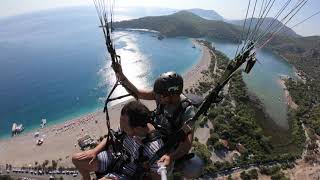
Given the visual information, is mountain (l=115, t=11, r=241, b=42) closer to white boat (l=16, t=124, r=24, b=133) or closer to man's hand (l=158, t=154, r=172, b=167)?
white boat (l=16, t=124, r=24, b=133)

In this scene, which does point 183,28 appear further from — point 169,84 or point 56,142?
point 169,84

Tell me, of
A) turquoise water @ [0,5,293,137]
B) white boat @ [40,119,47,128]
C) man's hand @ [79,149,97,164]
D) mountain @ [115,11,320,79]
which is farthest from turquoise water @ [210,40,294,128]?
man's hand @ [79,149,97,164]

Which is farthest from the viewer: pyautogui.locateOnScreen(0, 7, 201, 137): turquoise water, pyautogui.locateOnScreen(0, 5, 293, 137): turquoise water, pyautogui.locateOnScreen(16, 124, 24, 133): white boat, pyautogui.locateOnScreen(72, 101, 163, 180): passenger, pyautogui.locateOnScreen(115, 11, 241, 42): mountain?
pyautogui.locateOnScreen(115, 11, 241, 42): mountain

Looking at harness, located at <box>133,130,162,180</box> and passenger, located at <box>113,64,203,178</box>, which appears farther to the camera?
passenger, located at <box>113,64,203,178</box>

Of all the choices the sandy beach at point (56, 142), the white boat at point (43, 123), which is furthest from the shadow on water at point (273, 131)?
the white boat at point (43, 123)

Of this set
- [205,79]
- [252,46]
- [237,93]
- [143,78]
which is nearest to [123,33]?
[143,78]

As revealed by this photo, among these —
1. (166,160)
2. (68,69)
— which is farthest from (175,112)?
(68,69)

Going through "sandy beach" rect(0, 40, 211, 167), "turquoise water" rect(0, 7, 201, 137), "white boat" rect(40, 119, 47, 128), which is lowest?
"turquoise water" rect(0, 7, 201, 137)
